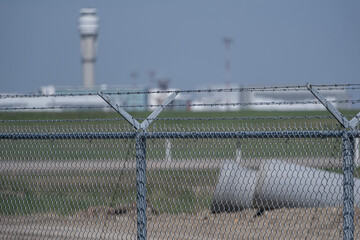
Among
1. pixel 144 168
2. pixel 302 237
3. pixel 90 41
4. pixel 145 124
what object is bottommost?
pixel 302 237

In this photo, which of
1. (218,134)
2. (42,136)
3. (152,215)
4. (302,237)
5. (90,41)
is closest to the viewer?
(218,134)

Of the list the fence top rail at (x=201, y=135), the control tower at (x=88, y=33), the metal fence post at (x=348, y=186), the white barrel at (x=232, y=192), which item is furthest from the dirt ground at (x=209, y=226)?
the control tower at (x=88, y=33)

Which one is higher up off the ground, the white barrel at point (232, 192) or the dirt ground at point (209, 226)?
the white barrel at point (232, 192)

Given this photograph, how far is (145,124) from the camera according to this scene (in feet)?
18.4

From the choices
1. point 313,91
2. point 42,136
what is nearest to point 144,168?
point 42,136

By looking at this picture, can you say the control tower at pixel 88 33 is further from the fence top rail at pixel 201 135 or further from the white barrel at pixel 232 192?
→ the fence top rail at pixel 201 135

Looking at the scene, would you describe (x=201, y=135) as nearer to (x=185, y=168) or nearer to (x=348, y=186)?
(x=348, y=186)

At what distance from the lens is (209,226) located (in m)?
7.71

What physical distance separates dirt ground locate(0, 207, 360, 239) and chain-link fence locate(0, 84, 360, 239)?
21mm

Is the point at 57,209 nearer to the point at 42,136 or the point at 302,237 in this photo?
the point at 42,136

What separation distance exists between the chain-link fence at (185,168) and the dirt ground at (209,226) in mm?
21

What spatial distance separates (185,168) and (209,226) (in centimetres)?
103

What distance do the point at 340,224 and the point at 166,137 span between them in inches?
109

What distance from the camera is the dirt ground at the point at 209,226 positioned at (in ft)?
23.3
